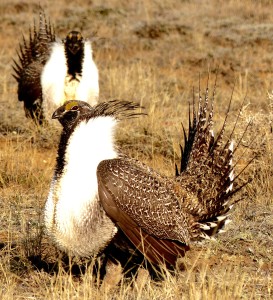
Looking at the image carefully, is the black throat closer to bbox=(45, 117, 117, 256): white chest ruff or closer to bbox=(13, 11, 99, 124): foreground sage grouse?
bbox=(13, 11, 99, 124): foreground sage grouse

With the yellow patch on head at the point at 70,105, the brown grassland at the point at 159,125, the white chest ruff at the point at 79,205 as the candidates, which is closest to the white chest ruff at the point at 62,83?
the brown grassland at the point at 159,125

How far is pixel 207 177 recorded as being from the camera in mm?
3834

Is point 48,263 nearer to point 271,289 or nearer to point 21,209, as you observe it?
point 21,209

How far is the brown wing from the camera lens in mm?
3252

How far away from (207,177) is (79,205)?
0.85m

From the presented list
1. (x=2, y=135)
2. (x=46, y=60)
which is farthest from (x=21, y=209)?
(x=46, y=60)

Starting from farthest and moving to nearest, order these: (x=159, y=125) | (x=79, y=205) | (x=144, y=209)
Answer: (x=159, y=125) < (x=144, y=209) < (x=79, y=205)

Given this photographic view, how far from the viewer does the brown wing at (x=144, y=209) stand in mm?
3252

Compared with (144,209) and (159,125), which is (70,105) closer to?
(144,209)

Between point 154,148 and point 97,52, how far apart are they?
5.68m

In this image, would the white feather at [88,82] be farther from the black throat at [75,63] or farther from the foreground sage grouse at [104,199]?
the foreground sage grouse at [104,199]

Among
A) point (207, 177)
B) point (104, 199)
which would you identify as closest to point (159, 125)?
point (207, 177)

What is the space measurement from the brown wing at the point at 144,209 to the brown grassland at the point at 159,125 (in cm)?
14

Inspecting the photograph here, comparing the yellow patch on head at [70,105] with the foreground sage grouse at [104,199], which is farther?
the yellow patch on head at [70,105]
